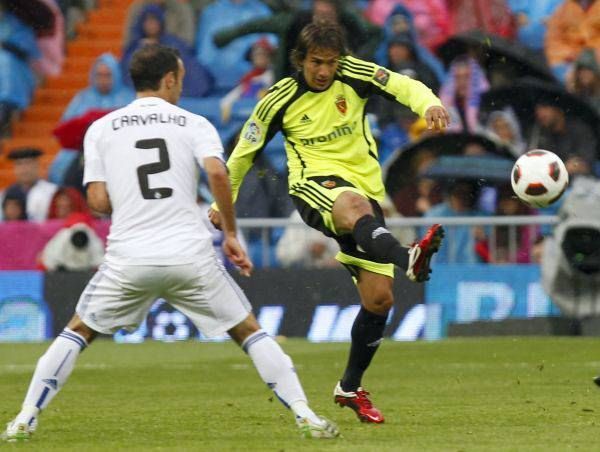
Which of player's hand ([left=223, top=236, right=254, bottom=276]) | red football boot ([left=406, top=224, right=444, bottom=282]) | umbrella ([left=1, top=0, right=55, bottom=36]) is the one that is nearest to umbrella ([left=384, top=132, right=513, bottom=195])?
umbrella ([left=1, top=0, right=55, bottom=36])

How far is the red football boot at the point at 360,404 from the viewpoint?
8.82 m

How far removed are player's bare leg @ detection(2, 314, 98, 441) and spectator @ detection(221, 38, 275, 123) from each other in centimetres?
1219

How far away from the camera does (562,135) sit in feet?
56.4

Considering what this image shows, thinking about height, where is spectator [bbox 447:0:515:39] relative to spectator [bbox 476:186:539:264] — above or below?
above

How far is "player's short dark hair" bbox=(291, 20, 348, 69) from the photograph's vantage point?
909cm

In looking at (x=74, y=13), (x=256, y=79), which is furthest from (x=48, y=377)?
(x=74, y=13)

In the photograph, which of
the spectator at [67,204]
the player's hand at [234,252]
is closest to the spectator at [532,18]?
the spectator at [67,204]

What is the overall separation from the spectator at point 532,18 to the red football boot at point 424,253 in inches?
472

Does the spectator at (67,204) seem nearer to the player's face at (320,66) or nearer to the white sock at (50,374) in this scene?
the player's face at (320,66)

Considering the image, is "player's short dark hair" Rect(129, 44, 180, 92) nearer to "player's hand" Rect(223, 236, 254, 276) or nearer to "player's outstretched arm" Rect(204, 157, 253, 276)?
"player's outstretched arm" Rect(204, 157, 253, 276)

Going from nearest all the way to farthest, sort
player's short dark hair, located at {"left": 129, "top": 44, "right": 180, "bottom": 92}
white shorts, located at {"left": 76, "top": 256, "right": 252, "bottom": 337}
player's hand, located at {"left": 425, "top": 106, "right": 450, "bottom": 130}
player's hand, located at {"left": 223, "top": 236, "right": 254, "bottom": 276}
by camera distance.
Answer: player's hand, located at {"left": 223, "top": 236, "right": 254, "bottom": 276} → white shorts, located at {"left": 76, "top": 256, "right": 252, "bottom": 337} → player's short dark hair, located at {"left": 129, "top": 44, "right": 180, "bottom": 92} → player's hand, located at {"left": 425, "top": 106, "right": 450, "bottom": 130}

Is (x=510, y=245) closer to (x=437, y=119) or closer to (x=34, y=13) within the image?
(x=437, y=119)

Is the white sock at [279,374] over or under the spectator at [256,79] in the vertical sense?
over

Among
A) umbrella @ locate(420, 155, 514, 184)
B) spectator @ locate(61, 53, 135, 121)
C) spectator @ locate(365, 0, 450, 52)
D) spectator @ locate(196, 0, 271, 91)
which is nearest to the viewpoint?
umbrella @ locate(420, 155, 514, 184)
